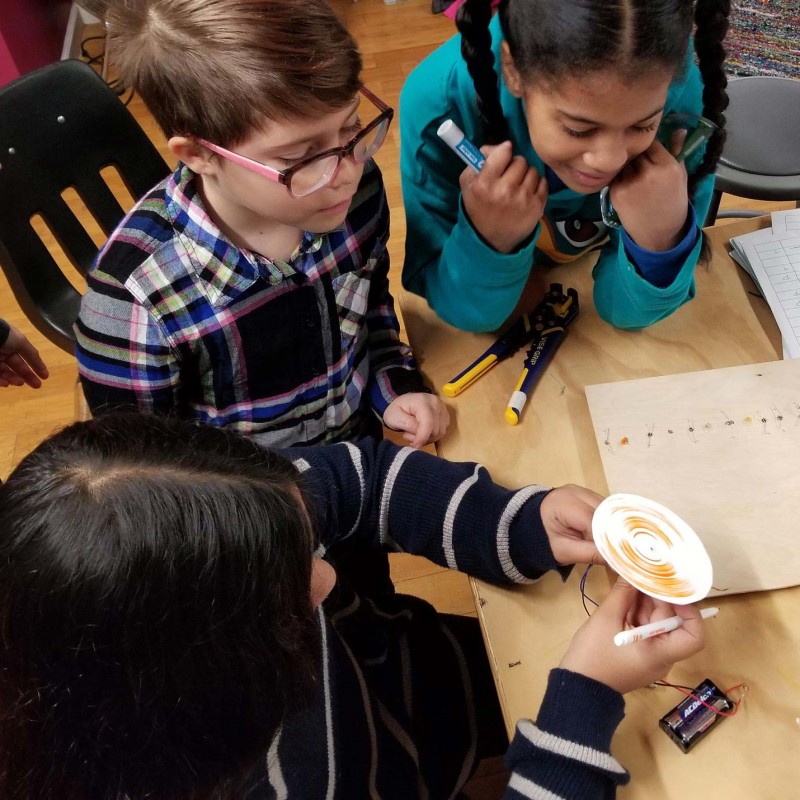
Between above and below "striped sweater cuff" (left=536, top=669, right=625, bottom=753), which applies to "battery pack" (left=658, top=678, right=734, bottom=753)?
below

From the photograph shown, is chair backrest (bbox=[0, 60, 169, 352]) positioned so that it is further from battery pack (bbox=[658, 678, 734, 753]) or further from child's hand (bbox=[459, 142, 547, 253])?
battery pack (bbox=[658, 678, 734, 753])

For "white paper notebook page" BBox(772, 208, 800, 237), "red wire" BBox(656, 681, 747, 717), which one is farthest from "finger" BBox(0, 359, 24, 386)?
"white paper notebook page" BBox(772, 208, 800, 237)

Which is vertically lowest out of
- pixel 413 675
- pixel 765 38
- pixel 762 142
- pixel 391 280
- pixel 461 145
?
pixel 391 280

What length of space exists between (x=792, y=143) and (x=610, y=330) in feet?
2.26

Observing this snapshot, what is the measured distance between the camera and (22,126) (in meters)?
1.08

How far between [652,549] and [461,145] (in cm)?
49

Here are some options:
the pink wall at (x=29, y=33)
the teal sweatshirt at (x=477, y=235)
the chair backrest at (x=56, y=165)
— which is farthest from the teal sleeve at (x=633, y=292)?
the pink wall at (x=29, y=33)

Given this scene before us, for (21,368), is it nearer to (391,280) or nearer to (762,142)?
(391,280)

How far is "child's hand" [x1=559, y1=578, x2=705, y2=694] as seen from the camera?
585 millimetres

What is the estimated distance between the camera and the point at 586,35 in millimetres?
673

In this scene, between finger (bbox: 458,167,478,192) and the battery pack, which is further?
finger (bbox: 458,167,478,192)

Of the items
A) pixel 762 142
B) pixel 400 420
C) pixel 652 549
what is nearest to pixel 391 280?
pixel 762 142

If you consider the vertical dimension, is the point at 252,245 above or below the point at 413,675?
above

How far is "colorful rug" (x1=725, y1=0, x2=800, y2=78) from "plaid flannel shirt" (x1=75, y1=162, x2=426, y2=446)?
1.75 metres
